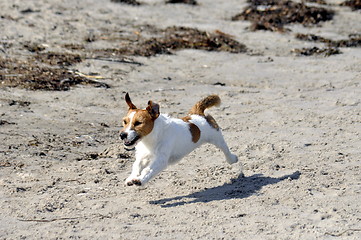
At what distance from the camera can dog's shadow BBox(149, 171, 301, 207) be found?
6824 millimetres

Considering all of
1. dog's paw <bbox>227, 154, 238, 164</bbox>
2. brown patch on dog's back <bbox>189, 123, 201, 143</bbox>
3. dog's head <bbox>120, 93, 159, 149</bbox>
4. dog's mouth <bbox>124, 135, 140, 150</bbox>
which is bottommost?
dog's paw <bbox>227, 154, 238, 164</bbox>

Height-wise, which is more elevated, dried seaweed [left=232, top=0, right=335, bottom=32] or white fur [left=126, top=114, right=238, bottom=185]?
white fur [left=126, top=114, right=238, bottom=185]

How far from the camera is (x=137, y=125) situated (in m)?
6.64

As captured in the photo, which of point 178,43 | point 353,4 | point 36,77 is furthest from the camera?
point 353,4

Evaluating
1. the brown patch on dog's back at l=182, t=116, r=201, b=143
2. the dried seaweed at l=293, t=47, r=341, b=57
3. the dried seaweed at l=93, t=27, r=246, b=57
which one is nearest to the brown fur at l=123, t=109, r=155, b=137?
the brown patch on dog's back at l=182, t=116, r=201, b=143

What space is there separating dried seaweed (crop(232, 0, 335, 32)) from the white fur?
306 inches

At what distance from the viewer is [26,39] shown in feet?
42.3

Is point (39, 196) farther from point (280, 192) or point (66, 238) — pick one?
point (280, 192)

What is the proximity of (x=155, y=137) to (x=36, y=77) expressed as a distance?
463 cm

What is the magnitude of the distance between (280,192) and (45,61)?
608 cm

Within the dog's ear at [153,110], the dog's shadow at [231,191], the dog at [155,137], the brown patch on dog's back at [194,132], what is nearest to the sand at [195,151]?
the dog's shadow at [231,191]

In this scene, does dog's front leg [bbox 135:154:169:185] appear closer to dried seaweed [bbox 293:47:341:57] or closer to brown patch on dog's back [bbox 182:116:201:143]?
brown patch on dog's back [bbox 182:116:201:143]

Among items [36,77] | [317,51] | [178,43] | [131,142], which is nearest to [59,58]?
[36,77]

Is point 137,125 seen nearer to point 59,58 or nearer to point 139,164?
point 139,164
